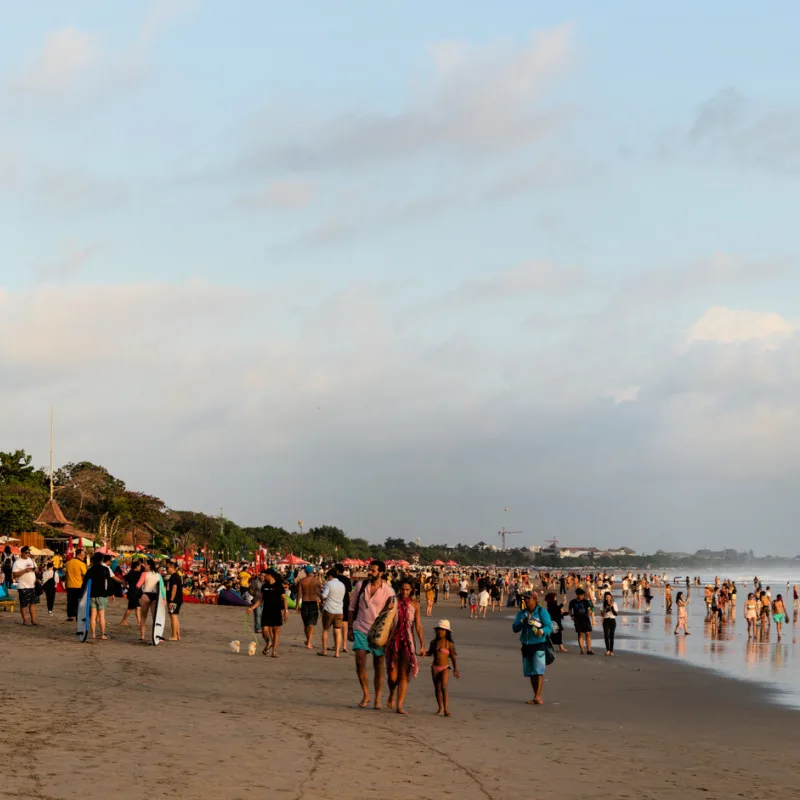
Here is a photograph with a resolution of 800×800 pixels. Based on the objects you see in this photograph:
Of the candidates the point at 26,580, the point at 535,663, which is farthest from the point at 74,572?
the point at 535,663

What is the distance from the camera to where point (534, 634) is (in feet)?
47.2

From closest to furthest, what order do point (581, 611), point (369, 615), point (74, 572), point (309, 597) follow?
point (369, 615), point (309, 597), point (74, 572), point (581, 611)

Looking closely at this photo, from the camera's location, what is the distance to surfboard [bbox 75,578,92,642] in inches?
778

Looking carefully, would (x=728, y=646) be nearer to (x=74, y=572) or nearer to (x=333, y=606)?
(x=333, y=606)

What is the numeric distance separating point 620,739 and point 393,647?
2.84m

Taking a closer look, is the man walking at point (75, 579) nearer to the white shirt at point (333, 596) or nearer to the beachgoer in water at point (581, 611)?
the white shirt at point (333, 596)

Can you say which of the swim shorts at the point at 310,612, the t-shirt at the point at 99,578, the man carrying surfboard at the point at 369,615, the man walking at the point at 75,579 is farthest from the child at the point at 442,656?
the man walking at the point at 75,579

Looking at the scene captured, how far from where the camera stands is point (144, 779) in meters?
8.35

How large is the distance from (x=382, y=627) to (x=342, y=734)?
1.72 m

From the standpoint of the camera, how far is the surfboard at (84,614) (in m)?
19.8

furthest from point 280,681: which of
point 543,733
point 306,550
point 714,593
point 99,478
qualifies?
point 306,550

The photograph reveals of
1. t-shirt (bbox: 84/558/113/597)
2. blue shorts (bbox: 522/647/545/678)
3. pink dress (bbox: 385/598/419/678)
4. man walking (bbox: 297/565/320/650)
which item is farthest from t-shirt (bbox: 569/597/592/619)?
pink dress (bbox: 385/598/419/678)

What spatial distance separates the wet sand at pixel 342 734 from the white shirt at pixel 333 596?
1113mm

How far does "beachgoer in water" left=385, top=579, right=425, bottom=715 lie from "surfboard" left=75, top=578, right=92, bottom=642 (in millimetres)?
8710
